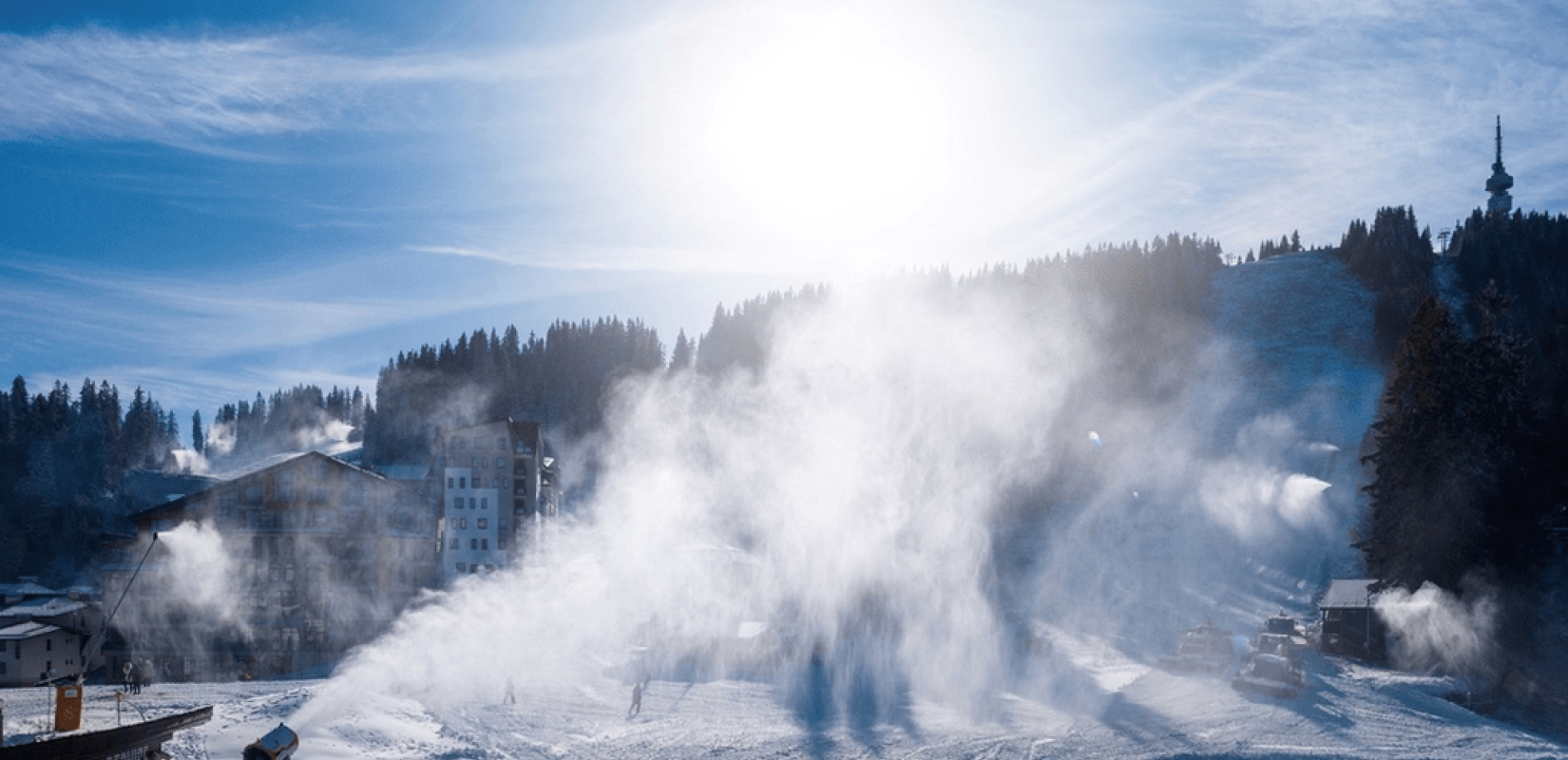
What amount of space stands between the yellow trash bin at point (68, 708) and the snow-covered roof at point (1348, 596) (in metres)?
49.7

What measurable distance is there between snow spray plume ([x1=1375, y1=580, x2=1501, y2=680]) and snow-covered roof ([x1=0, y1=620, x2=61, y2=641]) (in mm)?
70136

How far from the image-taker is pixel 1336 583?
51.2 meters

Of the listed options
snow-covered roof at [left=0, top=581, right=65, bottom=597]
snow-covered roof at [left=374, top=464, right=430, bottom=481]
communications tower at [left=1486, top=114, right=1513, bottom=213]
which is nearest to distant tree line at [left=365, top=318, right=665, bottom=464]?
snow-covered roof at [left=374, top=464, right=430, bottom=481]

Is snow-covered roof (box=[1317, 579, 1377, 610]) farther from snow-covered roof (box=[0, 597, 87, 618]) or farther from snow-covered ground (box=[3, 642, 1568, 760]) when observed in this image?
snow-covered roof (box=[0, 597, 87, 618])

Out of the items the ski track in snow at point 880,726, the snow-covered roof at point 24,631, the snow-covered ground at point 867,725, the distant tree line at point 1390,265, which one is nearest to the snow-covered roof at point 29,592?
the snow-covered roof at point 24,631

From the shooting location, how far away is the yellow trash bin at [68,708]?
24594 mm

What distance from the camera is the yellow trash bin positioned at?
2459 cm

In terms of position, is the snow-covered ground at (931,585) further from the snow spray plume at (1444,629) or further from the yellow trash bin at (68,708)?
the snow spray plume at (1444,629)

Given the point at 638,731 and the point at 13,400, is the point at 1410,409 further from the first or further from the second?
the point at 13,400

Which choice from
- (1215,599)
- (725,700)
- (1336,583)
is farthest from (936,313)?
(725,700)

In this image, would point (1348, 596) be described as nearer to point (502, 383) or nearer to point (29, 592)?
point (29, 592)

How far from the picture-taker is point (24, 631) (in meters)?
56.0

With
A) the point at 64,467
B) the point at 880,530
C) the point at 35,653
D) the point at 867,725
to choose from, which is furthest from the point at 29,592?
the point at 64,467

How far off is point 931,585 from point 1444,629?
3262cm
